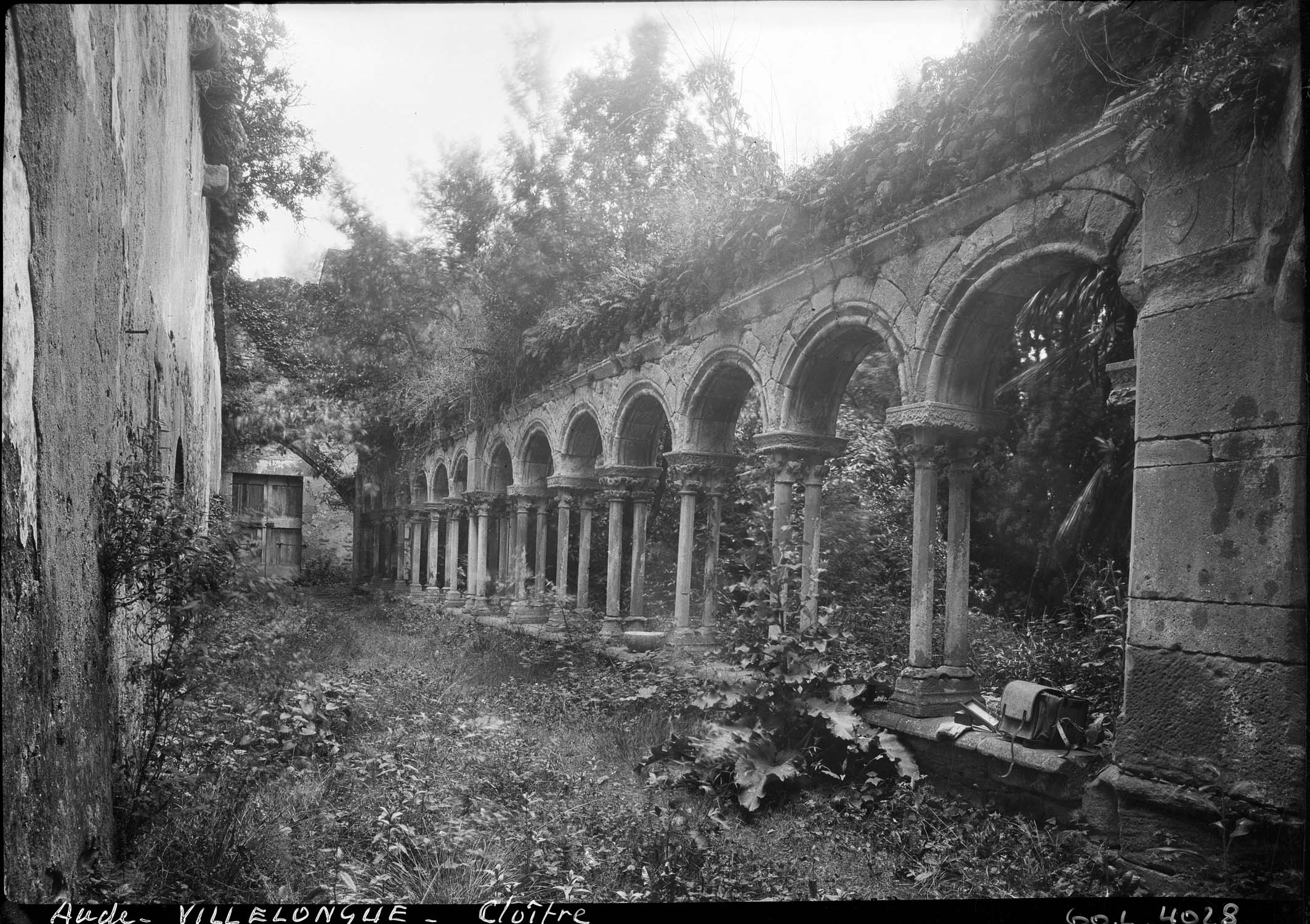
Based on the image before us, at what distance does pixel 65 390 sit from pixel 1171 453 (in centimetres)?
378

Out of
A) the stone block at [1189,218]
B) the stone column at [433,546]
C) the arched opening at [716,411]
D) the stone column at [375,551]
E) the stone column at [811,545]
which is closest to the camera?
the stone block at [1189,218]

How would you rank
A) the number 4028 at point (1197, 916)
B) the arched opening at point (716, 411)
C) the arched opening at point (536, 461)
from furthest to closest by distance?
1. the arched opening at point (536, 461)
2. the arched opening at point (716, 411)
3. the number 4028 at point (1197, 916)

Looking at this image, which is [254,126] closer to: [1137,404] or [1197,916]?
[1137,404]

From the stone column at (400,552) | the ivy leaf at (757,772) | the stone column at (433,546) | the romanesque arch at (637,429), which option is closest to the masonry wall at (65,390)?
the ivy leaf at (757,772)

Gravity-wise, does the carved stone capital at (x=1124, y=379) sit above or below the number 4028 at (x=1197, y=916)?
above

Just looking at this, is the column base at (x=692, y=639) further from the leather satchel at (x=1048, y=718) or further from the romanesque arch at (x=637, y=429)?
the leather satchel at (x=1048, y=718)

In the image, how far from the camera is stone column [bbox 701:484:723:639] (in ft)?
28.1

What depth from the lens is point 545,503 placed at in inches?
517

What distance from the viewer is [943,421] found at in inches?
220

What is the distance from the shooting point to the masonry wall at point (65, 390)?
214cm

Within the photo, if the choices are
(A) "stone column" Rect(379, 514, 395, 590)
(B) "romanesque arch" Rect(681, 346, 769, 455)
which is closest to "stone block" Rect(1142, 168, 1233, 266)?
(B) "romanesque arch" Rect(681, 346, 769, 455)

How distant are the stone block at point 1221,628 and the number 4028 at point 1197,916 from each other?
847mm

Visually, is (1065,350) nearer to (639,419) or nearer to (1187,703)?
(639,419)

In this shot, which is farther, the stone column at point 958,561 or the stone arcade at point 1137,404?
the stone column at point 958,561
